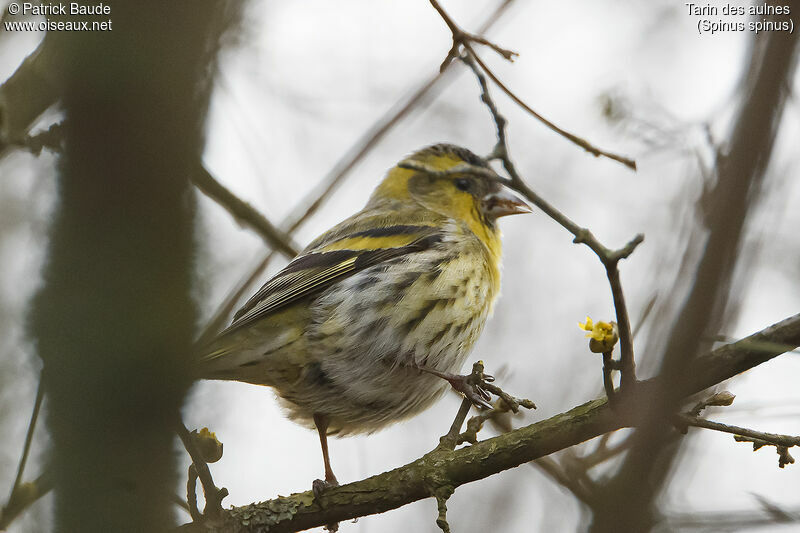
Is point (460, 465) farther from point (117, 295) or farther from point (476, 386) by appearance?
point (117, 295)

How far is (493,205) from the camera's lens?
22.2 ft

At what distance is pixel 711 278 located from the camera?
186 cm

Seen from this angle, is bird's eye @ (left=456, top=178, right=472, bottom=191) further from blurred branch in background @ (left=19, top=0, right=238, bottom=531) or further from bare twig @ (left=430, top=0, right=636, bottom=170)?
blurred branch in background @ (left=19, top=0, right=238, bottom=531)

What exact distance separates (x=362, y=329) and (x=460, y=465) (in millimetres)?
1414

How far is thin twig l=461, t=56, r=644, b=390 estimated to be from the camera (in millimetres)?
2727

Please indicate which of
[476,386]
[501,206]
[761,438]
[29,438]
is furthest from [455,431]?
[501,206]

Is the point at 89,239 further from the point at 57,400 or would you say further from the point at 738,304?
the point at 738,304

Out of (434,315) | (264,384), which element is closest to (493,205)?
(434,315)

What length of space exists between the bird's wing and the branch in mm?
1246

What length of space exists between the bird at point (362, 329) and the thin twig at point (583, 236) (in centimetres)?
172

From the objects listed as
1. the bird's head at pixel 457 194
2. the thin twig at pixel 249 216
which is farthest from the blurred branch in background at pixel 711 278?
the bird's head at pixel 457 194

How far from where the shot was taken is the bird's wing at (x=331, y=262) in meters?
5.16

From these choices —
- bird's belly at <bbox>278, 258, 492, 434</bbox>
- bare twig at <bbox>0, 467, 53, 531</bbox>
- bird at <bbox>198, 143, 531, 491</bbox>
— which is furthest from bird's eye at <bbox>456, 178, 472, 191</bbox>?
bare twig at <bbox>0, 467, 53, 531</bbox>

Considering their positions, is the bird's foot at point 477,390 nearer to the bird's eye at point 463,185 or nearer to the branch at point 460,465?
the branch at point 460,465
